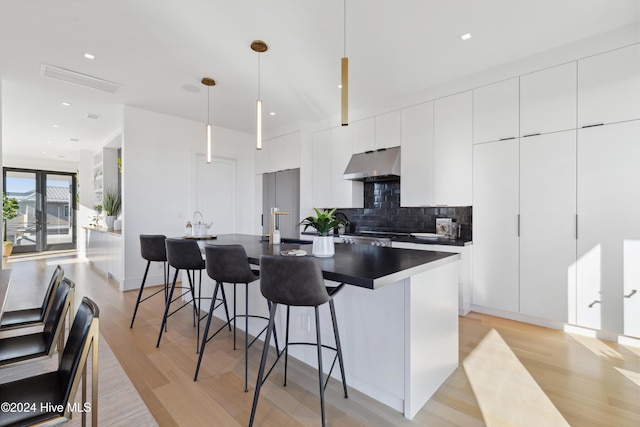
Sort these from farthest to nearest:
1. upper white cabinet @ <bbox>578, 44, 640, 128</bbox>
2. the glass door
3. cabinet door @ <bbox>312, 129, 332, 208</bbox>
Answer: the glass door < cabinet door @ <bbox>312, 129, 332, 208</bbox> < upper white cabinet @ <bbox>578, 44, 640, 128</bbox>

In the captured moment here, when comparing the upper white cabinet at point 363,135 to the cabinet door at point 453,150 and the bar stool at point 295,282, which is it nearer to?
the cabinet door at point 453,150

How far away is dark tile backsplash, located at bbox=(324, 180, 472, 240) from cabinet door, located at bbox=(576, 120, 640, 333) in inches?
46.8

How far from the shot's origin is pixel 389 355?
1715 millimetres

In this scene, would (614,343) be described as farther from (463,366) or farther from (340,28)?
(340,28)

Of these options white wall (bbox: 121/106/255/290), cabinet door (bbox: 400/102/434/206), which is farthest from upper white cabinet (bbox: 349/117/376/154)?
white wall (bbox: 121/106/255/290)

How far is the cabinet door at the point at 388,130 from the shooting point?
13.8 feet

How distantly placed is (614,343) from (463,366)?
163 cm

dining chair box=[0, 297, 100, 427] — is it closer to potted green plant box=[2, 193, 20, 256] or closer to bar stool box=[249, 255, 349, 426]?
bar stool box=[249, 255, 349, 426]

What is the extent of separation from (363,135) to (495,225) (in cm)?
230

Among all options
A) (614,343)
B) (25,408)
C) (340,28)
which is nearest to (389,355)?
(25,408)

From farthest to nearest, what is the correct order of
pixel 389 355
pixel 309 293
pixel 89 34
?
pixel 89 34 → pixel 389 355 → pixel 309 293

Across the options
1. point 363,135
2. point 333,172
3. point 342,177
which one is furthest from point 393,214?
point 363,135

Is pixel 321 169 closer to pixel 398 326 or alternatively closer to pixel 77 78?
pixel 77 78

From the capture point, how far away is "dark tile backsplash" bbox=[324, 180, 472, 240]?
3939mm
